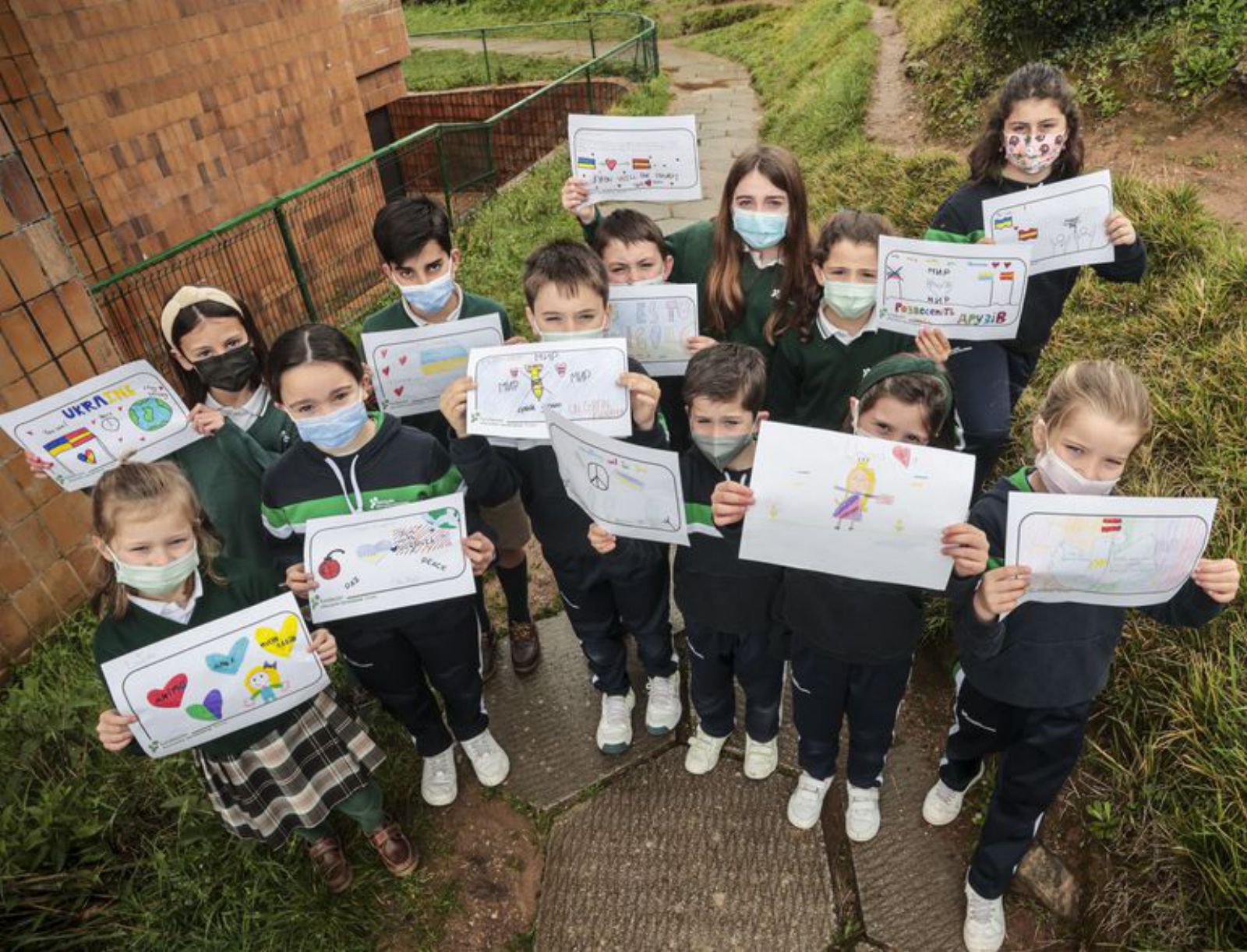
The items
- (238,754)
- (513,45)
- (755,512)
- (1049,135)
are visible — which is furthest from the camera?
(513,45)

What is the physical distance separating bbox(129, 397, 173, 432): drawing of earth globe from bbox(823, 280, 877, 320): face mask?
2376 millimetres

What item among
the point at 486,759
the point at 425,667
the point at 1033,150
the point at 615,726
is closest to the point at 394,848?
the point at 486,759

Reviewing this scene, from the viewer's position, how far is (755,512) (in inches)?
82.9

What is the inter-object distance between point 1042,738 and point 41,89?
30.0 ft

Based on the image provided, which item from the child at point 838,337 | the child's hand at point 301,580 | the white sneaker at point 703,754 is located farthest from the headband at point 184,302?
the white sneaker at point 703,754

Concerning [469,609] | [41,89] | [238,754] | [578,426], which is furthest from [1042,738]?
[41,89]

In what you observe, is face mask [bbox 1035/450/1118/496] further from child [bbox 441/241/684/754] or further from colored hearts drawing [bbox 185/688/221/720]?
colored hearts drawing [bbox 185/688/221/720]

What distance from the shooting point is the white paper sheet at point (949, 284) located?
2.87m

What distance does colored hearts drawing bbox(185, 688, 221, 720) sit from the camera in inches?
88.9

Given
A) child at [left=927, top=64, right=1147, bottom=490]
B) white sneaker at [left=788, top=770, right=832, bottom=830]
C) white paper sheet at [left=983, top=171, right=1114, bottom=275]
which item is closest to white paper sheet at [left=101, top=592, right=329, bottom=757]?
white sneaker at [left=788, top=770, right=832, bottom=830]

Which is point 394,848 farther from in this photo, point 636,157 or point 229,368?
point 636,157

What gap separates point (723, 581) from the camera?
2654mm

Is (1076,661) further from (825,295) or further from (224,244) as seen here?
(224,244)

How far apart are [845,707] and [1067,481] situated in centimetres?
114
